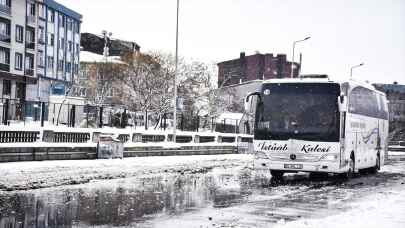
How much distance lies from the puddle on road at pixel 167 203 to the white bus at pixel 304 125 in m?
1.06

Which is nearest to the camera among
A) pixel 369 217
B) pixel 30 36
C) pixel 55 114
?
pixel 369 217

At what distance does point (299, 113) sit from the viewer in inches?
754

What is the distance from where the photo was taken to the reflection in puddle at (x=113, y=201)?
9.44 m

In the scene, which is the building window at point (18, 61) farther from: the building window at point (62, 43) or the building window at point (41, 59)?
the building window at point (62, 43)

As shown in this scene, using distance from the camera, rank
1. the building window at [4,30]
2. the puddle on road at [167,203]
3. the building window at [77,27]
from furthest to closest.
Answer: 1. the building window at [77,27]
2. the building window at [4,30]
3. the puddle on road at [167,203]

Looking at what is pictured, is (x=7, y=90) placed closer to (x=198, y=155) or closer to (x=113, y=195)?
(x=198, y=155)

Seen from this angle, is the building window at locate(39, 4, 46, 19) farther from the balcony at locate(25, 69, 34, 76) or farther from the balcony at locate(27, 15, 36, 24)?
the balcony at locate(25, 69, 34, 76)

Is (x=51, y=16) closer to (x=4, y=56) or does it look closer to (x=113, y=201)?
(x=4, y=56)

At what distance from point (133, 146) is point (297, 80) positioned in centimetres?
1165

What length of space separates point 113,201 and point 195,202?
1.72 meters

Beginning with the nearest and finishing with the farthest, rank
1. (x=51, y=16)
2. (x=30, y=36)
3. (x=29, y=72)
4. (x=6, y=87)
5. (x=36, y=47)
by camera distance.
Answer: (x=6, y=87) < (x=29, y=72) < (x=30, y=36) < (x=36, y=47) < (x=51, y=16)

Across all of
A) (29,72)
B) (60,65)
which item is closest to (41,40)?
(60,65)

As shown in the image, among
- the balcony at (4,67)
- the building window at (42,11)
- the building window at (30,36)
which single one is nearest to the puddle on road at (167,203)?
the balcony at (4,67)

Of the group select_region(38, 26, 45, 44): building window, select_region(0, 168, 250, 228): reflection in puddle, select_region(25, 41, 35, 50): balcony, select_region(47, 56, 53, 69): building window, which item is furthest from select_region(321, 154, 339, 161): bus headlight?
select_region(47, 56, 53, 69): building window
